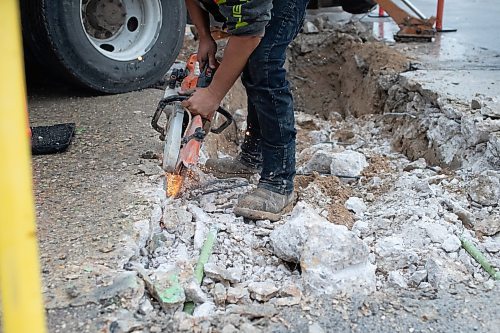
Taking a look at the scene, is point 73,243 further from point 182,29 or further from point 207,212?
point 182,29

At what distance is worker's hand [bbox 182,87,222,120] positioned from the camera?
2492 mm

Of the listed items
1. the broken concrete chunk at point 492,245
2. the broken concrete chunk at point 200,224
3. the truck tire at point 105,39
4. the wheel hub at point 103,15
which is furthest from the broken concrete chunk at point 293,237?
the wheel hub at point 103,15

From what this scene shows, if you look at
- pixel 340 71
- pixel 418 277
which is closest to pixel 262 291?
pixel 418 277

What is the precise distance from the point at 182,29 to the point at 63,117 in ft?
4.02

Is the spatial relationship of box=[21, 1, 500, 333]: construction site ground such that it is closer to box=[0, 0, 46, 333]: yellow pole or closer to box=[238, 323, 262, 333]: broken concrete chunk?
box=[238, 323, 262, 333]: broken concrete chunk

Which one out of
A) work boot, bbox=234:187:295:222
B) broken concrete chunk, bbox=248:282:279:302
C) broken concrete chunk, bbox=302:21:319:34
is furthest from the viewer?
broken concrete chunk, bbox=302:21:319:34

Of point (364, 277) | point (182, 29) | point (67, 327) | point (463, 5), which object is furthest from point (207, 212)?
point (463, 5)

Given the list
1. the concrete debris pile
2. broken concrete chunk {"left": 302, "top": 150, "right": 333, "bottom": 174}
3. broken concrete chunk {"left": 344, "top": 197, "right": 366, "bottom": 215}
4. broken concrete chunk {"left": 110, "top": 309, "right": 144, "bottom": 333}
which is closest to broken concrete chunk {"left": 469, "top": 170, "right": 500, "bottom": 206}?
the concrete debris pile

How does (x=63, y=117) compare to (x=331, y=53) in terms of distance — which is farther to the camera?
(x=331, y=53)

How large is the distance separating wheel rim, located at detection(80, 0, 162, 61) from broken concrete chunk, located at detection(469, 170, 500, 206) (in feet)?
8.47

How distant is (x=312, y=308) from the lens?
197cm

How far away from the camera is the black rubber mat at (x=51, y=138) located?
10.2ft

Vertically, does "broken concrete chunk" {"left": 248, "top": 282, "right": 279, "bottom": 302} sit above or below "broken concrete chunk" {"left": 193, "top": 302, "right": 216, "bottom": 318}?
above

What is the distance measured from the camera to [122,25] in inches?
165
